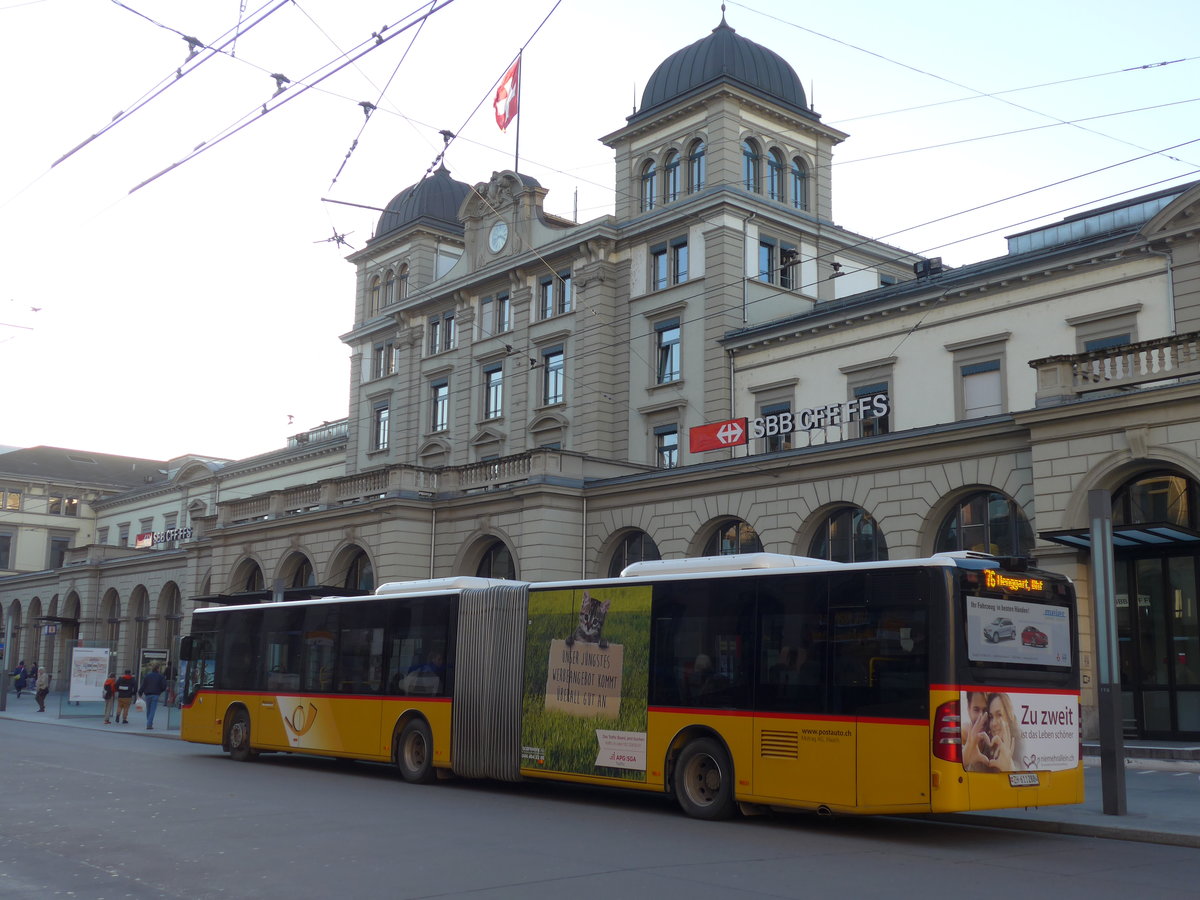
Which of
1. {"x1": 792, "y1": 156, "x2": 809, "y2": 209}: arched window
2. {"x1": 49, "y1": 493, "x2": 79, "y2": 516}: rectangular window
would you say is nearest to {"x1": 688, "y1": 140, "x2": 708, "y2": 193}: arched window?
{"x1": 792, "y1": 156, "x2": 809, "y2": 209}: arched window

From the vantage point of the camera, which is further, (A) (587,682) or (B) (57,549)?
(B) (57,549)

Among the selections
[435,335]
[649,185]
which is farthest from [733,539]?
[435,335]

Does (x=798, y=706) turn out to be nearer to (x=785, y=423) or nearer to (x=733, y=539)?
(x=733, y=539)

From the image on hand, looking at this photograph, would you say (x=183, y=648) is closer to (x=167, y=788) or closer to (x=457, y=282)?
(x=167, y=788)

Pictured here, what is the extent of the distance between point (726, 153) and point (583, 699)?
2670 centimetres

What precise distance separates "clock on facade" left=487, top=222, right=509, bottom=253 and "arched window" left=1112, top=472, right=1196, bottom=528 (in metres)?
28.0

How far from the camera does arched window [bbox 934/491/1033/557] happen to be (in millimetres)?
26828

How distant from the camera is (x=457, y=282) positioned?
4850 centimetres

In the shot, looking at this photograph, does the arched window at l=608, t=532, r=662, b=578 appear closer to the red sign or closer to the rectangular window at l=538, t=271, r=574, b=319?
the red sign

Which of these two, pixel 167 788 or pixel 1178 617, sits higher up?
pixel 1178 617

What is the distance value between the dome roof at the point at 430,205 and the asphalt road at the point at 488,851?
3842 centimetres

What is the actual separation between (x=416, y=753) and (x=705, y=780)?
657 centimetres

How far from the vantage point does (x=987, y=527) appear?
90.4ft

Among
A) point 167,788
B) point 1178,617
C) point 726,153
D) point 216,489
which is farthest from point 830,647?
point 216,489
